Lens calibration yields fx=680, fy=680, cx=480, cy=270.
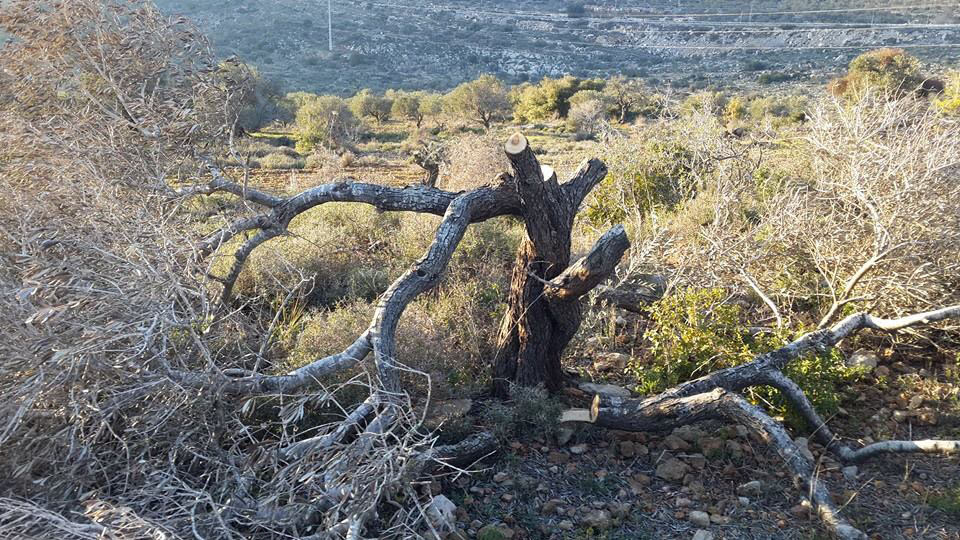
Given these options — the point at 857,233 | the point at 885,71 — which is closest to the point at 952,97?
the point at 885,71

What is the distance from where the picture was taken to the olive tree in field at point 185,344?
2723mm

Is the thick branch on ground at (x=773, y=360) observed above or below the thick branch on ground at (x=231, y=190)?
below

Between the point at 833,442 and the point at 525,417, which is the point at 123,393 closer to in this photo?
the point at 525,417

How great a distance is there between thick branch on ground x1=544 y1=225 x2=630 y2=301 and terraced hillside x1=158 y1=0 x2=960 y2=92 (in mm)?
33656

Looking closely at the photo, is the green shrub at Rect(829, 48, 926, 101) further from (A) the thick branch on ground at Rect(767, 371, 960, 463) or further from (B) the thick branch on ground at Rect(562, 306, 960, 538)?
(A) the thick branch on ground at Rect(767, 371, 960, 463)

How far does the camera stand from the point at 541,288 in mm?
4246

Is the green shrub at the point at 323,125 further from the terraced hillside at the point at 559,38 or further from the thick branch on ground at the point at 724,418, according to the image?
the thick branch on ground at the point at 724,418

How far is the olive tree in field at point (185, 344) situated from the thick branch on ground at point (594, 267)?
→ 12 millimetres

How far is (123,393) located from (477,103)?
2547 centimetres

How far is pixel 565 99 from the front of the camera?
28.7 meters

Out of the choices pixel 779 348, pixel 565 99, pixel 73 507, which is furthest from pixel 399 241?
pixel 565 99

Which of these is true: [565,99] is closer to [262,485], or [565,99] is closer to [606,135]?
[606,135]

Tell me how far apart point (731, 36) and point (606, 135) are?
44037 mm

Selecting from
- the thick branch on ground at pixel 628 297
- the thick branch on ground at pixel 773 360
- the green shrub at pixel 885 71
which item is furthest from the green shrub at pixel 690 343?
the green shrub at pixel 885 71
